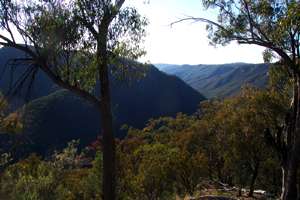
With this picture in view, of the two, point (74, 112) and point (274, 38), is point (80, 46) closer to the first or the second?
point (274, 38)

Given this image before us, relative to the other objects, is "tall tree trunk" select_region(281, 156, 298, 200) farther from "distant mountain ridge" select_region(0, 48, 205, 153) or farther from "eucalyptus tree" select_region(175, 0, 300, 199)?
"distant mountain ridge" select_region(0, 48, 205, 153)

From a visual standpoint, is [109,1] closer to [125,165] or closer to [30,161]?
[125,165]

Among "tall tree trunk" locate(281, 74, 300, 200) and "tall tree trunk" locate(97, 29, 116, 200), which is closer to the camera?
"tall tree trunk" locate(97, 29, 116, 200)

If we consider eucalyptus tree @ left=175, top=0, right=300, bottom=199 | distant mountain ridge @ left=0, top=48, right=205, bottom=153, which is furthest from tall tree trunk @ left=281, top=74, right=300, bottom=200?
distant mountain ridge @ left=0, top=48, right=205, bottom=153

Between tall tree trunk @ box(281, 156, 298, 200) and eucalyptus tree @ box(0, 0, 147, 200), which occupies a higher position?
eucalyptus tree @ box(0, 0, 147, 200)

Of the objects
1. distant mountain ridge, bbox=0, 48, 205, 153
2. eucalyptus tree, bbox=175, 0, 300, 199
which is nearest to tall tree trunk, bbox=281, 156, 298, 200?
eucalyptus tree, bbox=175, 0, 300, 199

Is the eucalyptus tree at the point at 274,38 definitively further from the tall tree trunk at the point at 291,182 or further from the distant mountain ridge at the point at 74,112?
the distant mountain ridge at the point at 74,112

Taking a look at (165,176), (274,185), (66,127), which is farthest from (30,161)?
(66,127)

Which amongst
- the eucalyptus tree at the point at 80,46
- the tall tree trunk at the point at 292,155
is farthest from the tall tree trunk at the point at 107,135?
the tall tree trunk at the point at 292,155

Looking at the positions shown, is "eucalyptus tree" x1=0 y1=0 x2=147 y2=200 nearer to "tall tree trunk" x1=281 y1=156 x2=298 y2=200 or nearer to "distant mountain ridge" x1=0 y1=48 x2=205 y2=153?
"tall tree trunk" x1=281 y1=156 x2=298 y2=200

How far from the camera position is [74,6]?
9484mm

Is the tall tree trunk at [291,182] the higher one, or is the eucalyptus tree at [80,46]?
the eucalyptus tree at [80,46]

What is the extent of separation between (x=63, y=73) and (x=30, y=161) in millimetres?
30685

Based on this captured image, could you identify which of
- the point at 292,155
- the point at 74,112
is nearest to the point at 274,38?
the point at 292,155
